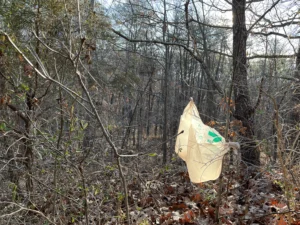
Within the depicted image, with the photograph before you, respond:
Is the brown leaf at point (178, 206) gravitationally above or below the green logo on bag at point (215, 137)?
below

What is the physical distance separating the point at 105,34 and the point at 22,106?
90.5 inches

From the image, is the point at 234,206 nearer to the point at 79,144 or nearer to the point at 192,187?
the point at 192,187

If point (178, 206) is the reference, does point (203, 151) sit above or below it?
above

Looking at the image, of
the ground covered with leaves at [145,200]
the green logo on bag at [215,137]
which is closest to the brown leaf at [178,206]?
the ground covered with leaves at [145,200]

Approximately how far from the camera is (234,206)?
12.9 ft

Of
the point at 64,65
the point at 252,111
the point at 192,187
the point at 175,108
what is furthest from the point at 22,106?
the point at 175,108

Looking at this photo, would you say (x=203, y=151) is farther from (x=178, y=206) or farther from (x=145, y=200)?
(x=145, y=200)

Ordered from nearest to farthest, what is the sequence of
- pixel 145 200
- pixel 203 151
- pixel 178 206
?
pixel 203 151
pixel 178 206
pixel 145 200

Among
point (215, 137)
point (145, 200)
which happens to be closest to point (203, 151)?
point (215, 137)

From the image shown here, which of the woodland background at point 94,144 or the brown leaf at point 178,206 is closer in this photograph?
the woodland background at point 94,144

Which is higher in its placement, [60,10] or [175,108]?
[60,10]

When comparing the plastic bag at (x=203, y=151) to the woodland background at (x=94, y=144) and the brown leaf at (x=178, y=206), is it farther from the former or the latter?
the brown leaf at (x=178, y=206)

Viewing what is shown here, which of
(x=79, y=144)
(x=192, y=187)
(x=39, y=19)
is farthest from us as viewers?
(x=192, y=187)

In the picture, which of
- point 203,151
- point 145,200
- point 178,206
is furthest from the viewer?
point 145,200
